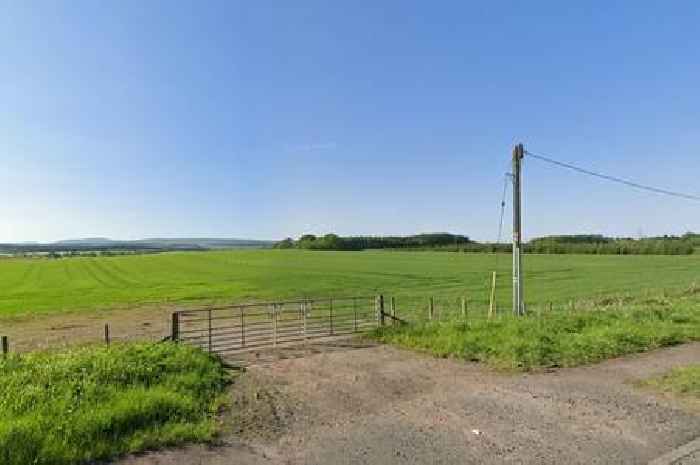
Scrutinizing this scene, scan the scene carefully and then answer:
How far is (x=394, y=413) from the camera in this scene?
7.55 meters

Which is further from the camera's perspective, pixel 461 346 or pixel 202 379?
pixel 461 346

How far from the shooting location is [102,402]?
7.17m

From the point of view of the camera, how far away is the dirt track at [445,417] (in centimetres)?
602

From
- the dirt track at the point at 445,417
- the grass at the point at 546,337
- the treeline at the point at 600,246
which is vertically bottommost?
the dirt track at the point at 445,417

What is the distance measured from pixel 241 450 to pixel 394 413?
2369 millimetres

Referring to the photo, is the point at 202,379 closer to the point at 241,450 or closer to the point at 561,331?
the point at 241,450

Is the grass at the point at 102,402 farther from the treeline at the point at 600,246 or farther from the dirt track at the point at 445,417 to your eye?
the treeline at the point at 600,246

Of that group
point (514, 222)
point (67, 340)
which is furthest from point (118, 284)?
point (514, 222)

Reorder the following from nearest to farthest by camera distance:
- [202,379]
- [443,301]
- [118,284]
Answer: [202,379], [443,301], [118,284]

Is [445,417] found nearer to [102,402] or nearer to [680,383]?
[680,383]

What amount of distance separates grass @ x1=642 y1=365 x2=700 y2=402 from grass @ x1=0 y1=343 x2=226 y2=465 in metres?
7.27

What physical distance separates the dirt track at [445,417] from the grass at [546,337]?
0.65 m

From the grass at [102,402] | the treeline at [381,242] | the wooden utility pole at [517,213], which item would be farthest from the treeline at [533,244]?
the grass at [102,402]

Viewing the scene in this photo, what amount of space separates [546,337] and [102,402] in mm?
9371
